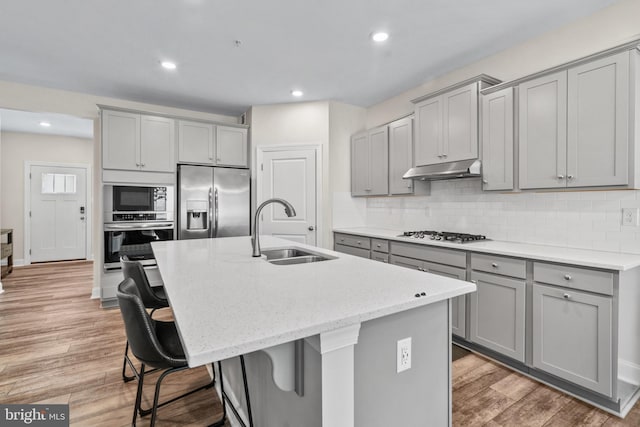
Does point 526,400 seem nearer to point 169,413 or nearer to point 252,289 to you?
point 252,289

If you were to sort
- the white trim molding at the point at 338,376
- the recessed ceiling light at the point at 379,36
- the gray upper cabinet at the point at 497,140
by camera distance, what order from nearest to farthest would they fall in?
1. the white trim molding at the point at 338,376
2. the gray upper cabinet at the point at 497,140
3. the recessed ceiling light at the point at 379,36

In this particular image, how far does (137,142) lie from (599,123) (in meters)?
4.43

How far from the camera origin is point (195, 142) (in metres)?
4.18

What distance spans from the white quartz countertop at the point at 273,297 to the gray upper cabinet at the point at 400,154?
2016mm

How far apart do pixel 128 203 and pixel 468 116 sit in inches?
152

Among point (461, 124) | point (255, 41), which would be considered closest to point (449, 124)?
point (461, 124)

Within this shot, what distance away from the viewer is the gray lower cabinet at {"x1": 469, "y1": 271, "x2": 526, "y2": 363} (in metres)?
2.24

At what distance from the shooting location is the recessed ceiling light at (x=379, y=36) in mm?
2701

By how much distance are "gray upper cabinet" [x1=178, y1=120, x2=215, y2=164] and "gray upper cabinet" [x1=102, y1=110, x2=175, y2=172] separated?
107 mm

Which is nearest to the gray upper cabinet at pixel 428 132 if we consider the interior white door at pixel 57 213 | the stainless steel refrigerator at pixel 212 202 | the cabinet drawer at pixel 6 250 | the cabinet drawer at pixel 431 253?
the cabinet drawer at pixel 431 253

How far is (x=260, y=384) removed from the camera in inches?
60.0

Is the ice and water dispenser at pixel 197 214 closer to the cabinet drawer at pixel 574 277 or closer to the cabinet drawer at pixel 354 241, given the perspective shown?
the cabinet drawer at pixel 354 241

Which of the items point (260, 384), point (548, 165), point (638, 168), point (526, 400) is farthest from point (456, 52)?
point (260, 384)

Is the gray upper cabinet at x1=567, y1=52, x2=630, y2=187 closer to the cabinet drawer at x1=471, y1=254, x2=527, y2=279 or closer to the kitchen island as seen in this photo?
the cabinet drawer at x1=471, y1=254, x2=527, y2=279
